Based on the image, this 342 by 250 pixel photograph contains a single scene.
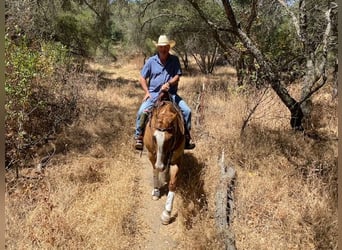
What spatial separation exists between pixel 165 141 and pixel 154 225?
1561mm

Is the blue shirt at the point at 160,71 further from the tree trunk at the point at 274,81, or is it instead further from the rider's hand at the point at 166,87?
the tree trunk at the point at 274,81

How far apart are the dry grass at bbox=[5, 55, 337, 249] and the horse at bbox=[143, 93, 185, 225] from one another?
0.37 metres

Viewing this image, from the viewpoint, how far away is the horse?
5164 millimetres

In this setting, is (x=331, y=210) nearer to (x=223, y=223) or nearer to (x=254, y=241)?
(x=254, y=241)

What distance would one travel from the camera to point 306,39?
9.48 meters

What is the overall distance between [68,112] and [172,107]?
16.1ft

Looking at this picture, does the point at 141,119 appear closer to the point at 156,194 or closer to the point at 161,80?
the point at 161,80

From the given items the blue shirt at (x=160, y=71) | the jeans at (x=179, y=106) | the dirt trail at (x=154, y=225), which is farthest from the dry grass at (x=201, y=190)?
the blue shirt at (x=160, y=71)

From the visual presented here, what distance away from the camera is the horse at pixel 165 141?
5.16 m

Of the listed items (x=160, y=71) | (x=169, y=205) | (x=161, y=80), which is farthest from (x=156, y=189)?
(x=160, y=71)

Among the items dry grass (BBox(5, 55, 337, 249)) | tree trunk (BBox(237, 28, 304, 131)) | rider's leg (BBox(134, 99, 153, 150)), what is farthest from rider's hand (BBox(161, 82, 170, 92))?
tree trunk (BBox(237, 28, 304, 131))

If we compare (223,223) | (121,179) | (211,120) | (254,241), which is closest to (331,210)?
(254,241)

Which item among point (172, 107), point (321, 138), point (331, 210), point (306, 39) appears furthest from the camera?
point (306, 39)

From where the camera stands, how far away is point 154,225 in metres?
5.88
